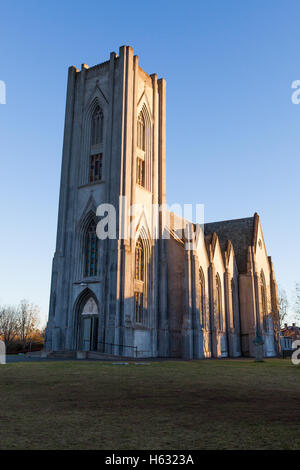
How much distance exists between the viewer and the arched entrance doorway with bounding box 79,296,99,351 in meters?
34.9

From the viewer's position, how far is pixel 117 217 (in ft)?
114

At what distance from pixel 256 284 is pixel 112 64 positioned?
28881mm

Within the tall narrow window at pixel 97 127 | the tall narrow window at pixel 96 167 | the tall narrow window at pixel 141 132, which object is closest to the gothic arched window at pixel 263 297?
the tall narrow window at pixel 141 132

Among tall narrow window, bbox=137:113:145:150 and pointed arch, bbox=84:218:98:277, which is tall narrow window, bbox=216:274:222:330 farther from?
tall narrow window, bbox=137:113:145:150

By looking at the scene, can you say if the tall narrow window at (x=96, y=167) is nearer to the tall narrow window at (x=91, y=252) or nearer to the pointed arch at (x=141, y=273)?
the tall narrow window at (x=91, y=252)

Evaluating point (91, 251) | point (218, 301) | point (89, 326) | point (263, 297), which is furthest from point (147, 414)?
point (263, 297)

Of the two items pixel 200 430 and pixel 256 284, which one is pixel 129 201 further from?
pixel 200 430

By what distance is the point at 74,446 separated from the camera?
607cm

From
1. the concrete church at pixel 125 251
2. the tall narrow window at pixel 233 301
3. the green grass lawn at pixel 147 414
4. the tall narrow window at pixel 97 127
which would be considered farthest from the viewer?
the tall narrow window at pixel 233 301

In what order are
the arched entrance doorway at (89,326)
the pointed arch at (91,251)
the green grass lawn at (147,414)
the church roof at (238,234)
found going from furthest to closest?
the church roof at (238,234)
the pointed arch at (91,251)
the arched entrance doorway at (89,326)
the green grass lawn at (147,414)

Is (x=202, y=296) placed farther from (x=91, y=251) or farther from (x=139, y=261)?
(x=91, y=251)

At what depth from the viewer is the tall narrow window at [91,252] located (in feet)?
119

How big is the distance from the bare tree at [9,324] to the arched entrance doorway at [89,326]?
56.8 meters
